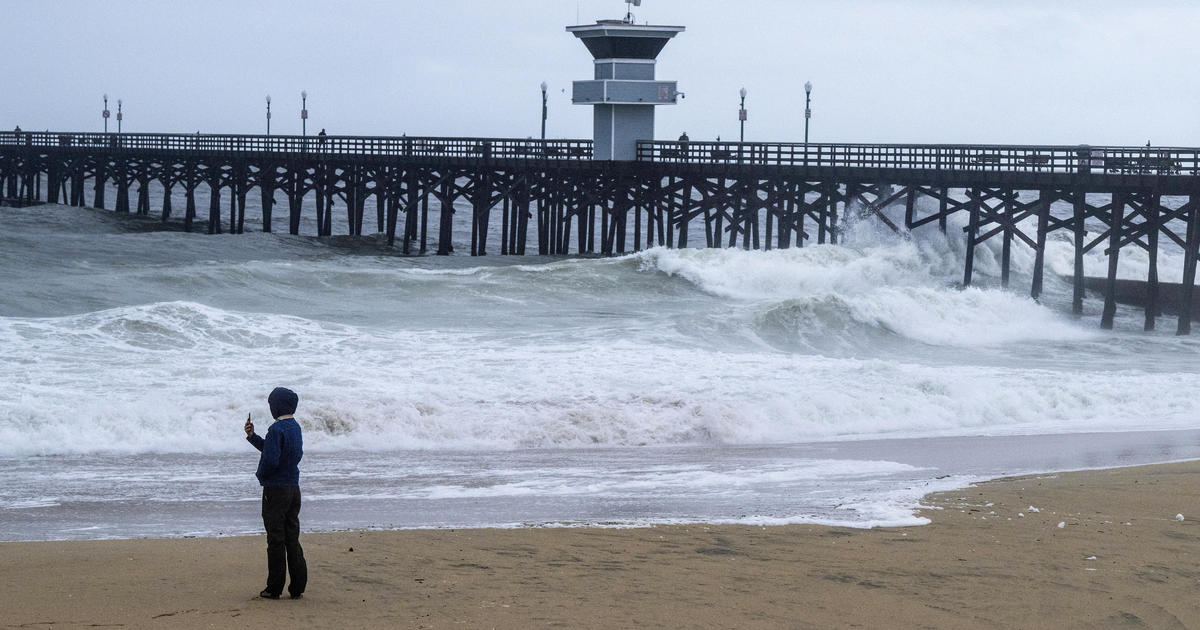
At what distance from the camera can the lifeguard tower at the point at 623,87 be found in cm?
3522

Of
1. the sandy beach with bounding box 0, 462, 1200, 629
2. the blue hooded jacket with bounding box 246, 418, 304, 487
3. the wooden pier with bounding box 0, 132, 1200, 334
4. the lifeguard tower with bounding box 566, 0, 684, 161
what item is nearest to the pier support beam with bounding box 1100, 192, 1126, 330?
the wooden pier with bounding box 0, 132, 1200, 334

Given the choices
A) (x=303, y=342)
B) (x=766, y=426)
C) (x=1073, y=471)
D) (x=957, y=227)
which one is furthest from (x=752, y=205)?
(x=1073, y=471)

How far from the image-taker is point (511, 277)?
28.1 meters

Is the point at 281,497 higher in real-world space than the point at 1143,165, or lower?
lower

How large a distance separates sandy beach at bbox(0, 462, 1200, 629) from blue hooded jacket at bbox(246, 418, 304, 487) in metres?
0.54

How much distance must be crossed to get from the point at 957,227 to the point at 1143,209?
976 cm

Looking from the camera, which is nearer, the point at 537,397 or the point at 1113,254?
the point at 537,397

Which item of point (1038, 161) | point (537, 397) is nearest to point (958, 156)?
point (1038, 161)

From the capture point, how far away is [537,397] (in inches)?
568

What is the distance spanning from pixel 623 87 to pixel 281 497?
29.8 metres

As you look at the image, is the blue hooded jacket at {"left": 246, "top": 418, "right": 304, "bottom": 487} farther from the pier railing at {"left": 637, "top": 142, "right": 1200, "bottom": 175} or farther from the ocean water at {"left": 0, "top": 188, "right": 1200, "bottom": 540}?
the pier railing at {"left": 637, "top": 142, "right": 1200, "bottom": 175}

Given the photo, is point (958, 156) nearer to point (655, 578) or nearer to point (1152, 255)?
point (1152, 255)

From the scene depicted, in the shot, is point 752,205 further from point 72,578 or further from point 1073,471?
point 72,578

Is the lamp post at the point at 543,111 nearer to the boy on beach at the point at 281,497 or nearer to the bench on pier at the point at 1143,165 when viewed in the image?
the bench on pier at the point at 1143,165
